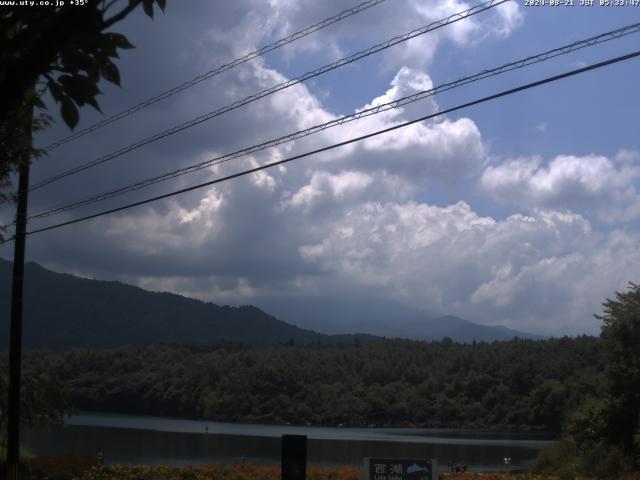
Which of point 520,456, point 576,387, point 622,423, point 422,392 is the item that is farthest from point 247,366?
point 622,423

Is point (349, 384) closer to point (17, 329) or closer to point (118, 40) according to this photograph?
point (17, 329)

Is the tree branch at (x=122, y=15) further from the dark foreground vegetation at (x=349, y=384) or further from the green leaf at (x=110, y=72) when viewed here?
the dark foreground vegetation at (x=349, y=384)

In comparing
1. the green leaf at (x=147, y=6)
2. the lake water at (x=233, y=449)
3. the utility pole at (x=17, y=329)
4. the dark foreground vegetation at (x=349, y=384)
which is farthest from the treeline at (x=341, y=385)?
Result: the green leaf at (x=147, y=6)

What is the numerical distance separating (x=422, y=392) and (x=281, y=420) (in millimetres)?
20184

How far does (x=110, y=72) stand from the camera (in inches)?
191

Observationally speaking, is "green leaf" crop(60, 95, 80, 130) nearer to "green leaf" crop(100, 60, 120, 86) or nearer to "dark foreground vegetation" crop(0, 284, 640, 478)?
"green leaf" crop(100, 60, 120, 86)

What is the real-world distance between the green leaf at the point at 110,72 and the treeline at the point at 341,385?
92.9 meters

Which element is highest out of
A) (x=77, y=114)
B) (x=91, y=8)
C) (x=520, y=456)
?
(x=91, y=8)

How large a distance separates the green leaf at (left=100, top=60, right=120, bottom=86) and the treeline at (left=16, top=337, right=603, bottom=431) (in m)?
92.9

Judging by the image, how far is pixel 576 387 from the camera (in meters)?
86.0

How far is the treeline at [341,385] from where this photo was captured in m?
101

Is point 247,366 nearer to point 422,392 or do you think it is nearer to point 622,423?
point 422,392

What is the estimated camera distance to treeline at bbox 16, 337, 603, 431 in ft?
330

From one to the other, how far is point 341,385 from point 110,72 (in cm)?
11294
